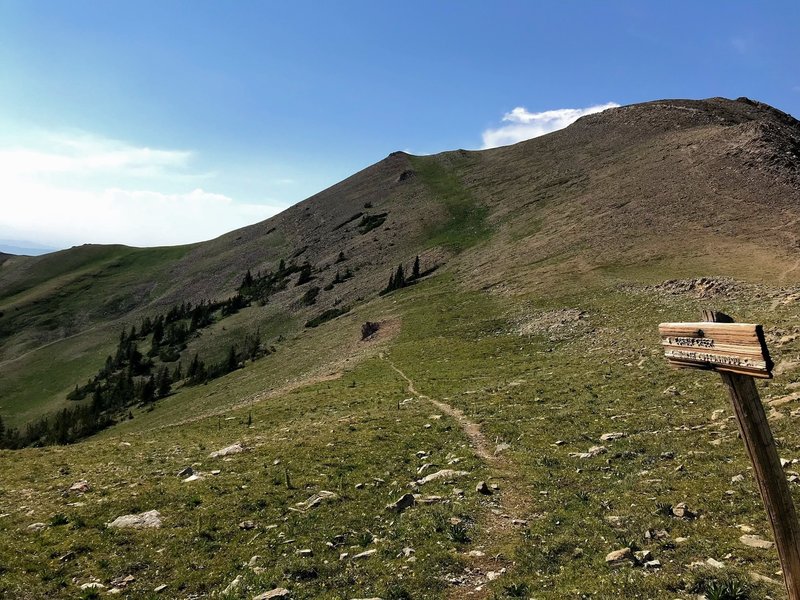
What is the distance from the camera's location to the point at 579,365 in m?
32.5

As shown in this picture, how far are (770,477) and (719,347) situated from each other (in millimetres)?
2200

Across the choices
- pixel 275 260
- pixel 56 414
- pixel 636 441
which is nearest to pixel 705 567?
pixel 636 441

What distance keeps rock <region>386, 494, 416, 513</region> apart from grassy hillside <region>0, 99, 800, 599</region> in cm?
39

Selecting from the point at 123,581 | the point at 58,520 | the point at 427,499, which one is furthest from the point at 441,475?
the point at 58,520

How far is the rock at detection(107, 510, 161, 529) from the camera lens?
1470 centimetres

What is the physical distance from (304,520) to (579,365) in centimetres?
2389

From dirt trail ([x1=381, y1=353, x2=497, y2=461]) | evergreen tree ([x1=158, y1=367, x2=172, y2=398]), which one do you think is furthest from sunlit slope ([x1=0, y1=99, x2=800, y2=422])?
dirt trail ([x1=381, y1=353, x2=497, y2=461])

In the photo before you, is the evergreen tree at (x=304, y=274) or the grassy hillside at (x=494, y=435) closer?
the grassy hillside at (x=494, y=435)

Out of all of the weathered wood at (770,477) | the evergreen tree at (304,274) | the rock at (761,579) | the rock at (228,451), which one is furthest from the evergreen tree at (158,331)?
the weathered wood at (770,477)

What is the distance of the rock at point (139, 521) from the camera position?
14.7 m

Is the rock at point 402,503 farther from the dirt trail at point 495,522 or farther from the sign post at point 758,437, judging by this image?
the sign post at point 758,437

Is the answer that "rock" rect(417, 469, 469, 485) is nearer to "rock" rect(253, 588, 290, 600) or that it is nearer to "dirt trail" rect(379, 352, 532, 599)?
"dirt trail" rect(379, 352, 532, 599)

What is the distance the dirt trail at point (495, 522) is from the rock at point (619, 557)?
2295mm

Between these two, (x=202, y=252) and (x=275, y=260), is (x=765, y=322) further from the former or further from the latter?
(x=202, y=252)
